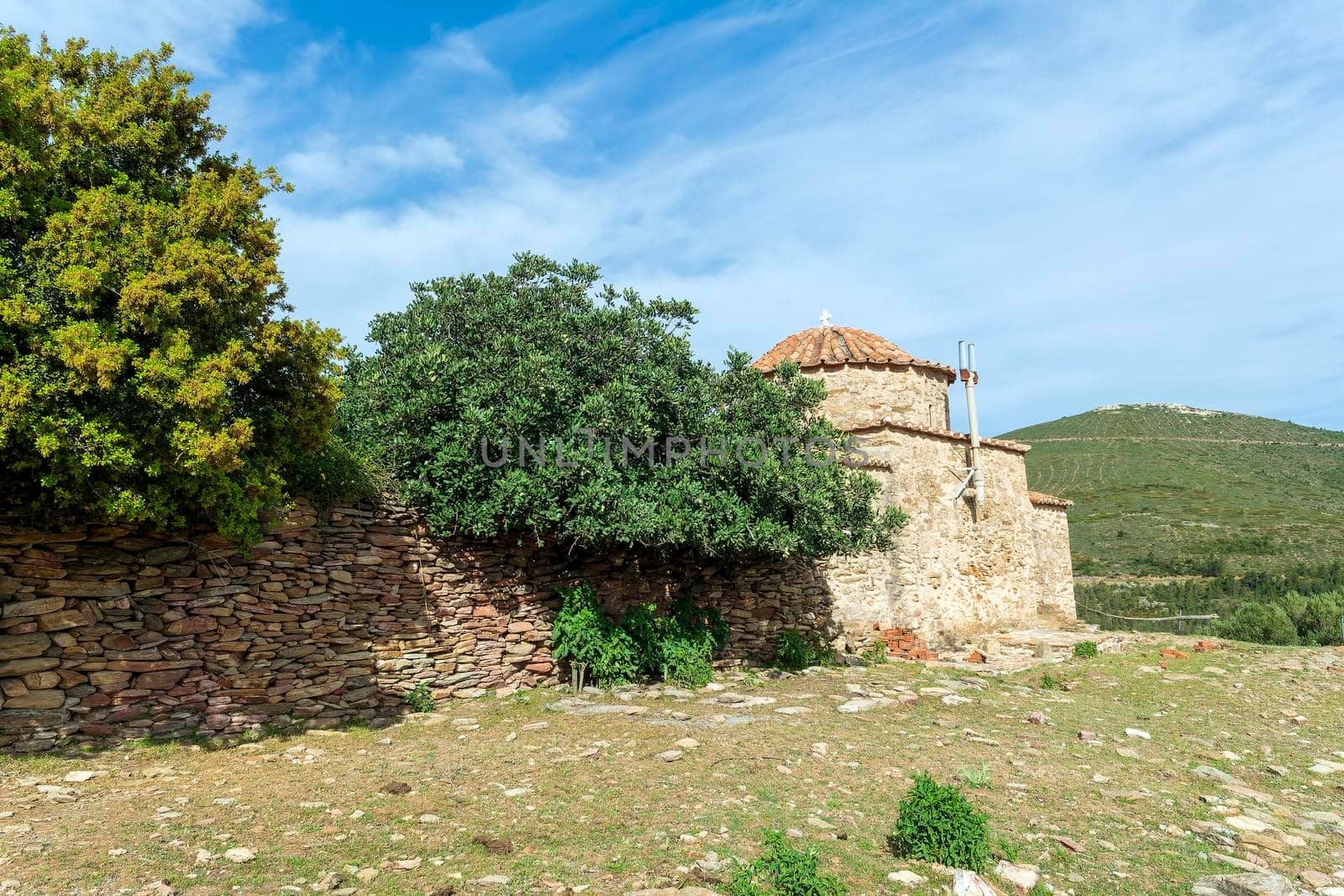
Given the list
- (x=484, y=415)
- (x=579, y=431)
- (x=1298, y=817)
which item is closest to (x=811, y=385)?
(x=579, y=431)

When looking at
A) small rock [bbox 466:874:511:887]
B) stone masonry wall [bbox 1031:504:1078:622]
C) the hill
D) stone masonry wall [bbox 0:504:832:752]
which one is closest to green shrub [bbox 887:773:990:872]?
small rock [bbox 466:874:511:887]

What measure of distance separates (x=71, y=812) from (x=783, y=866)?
5258 millimetres

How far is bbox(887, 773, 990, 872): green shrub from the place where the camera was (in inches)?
204

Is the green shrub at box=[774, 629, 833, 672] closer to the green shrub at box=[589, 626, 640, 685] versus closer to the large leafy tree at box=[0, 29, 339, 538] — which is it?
the green shrub at box=[589, 626, 640, 685]

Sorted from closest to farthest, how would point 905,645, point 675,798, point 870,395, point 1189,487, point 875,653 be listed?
point 675,798 < point 875,653 < point 905,645 < point 870,395 < point 1189,487

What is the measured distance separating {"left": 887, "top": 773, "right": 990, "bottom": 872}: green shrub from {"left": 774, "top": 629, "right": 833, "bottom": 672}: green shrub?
7729mm

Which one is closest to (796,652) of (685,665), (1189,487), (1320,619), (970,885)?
(685,665)

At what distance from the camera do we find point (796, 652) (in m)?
13.3

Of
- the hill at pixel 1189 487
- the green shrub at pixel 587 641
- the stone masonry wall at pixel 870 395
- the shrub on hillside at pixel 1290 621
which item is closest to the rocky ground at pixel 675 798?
the green shrub at pixel 587 641

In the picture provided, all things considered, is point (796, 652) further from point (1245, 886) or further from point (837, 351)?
point (1245, 886)

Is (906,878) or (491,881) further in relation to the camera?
(906,878)

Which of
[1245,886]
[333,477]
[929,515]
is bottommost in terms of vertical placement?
[1245,886]

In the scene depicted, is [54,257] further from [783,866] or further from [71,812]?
[783,866]

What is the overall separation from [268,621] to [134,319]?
372 cm
